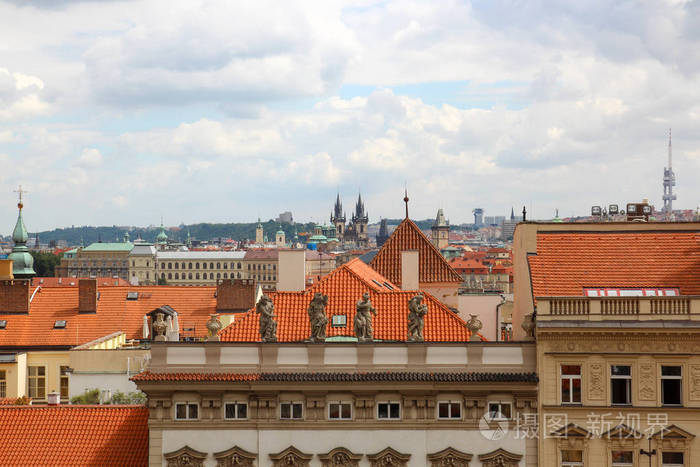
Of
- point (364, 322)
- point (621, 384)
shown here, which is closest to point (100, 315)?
point (364, 322)

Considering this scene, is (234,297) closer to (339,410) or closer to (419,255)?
(419,255)

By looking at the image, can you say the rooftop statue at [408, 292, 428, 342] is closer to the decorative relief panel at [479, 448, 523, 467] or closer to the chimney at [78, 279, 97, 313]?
the decorative relief panel at [479, 448, 523, 467]

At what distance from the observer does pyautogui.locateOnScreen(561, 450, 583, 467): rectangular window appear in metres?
33.8

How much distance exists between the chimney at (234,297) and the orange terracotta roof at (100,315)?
827 millimetres

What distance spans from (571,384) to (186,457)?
12447 millimetres

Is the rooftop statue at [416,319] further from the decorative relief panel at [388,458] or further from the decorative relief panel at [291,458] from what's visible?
the decorative relief panel at [291,458]

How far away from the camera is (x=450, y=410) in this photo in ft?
112

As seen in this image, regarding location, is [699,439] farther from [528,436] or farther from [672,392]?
[528,436]

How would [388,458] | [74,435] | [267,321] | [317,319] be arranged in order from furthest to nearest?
1. [74,435]
2. [267,321]
3. [317,319]
4. [388,458]

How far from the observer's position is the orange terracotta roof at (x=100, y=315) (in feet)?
214

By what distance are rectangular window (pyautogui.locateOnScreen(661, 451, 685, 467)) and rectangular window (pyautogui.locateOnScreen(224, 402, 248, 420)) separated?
43.6ft

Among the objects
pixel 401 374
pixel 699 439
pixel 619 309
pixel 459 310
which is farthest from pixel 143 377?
pixel 459 310

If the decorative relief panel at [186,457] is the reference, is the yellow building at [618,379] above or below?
above

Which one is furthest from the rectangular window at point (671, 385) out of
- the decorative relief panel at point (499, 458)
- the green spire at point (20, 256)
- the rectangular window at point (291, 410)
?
the green spire at point (20, 256)
